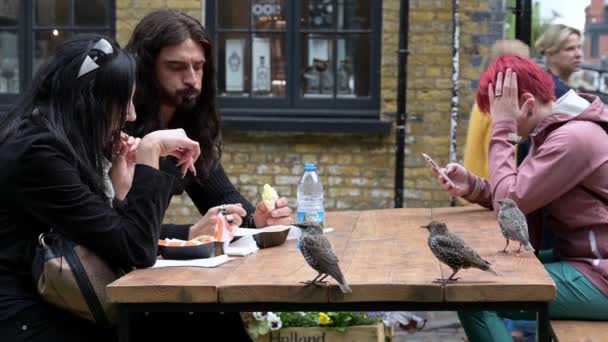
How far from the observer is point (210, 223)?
4.48 metres

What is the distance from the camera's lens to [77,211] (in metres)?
3.53

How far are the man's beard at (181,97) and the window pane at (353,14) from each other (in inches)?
213

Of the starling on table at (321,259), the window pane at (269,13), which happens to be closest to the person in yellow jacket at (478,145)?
the window pane at (269,13)

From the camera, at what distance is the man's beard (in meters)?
Answer: 4.92

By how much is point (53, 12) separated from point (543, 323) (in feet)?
26.3

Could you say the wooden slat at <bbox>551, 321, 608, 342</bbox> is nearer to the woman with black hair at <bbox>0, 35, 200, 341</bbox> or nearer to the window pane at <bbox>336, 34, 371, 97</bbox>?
the woman with black hair at <bbox>0, 35, 200, 341</bbox>

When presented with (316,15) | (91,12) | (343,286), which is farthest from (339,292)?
(91,12)

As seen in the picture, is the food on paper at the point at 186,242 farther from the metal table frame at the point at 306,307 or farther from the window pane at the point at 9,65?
the window pane at the point at 9,65

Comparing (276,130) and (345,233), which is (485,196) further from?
(276,130)

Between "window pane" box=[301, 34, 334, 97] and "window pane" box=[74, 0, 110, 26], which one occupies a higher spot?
"window pane" box=[74, 0, 110, 26]

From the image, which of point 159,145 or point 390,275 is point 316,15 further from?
point 390,275

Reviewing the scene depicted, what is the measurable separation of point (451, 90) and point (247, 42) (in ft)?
6.35

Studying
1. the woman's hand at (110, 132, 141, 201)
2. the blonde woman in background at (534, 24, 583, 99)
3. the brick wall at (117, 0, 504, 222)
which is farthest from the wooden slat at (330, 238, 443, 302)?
the brick wall at (117, 0, 504, 222)

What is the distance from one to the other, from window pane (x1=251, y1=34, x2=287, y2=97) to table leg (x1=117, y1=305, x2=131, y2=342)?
7042 millimetres
